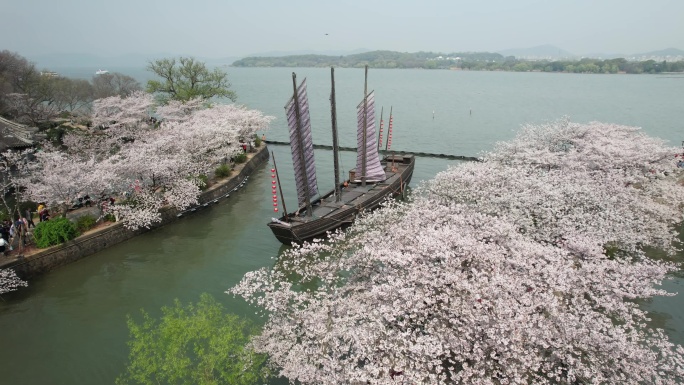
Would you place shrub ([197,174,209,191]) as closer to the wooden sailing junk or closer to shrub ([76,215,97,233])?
shrub ([76,215,97,233])

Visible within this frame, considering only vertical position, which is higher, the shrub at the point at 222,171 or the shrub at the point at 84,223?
the shrub at the point at 222,171

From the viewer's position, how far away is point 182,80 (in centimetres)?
5172

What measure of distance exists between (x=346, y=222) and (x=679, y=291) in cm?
1632

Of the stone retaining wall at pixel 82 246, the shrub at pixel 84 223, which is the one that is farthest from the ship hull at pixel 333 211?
the shrub at pixel 84 223

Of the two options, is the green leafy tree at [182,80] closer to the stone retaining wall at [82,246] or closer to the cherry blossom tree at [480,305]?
the stone retaining wall at [82,246]

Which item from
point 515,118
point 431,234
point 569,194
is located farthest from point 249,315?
point 515,118

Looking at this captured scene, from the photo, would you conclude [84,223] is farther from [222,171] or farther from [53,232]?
[222,171]

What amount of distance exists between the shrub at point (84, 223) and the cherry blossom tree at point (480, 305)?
45.2 ft

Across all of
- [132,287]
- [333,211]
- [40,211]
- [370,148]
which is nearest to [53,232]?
[40,211]

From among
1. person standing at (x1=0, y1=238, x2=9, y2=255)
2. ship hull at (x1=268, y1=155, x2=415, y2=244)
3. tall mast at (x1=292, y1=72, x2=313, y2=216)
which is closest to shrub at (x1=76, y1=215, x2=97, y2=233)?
person standing at (x1=0, y1=238, x2=9, y2=255)

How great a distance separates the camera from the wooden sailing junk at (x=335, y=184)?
21141 millimetres

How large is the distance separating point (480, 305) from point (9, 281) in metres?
18.9

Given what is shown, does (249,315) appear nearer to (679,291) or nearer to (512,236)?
(512,236)

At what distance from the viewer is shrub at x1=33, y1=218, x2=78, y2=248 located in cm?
1997
